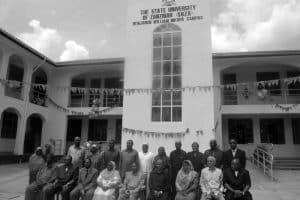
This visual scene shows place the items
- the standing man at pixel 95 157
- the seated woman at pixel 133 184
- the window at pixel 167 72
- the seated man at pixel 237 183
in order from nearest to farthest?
the seated man at pixel 237 183, the seated woman at pixel 133 184, the standing man at pixel 95 157, the window at pixel 167 72

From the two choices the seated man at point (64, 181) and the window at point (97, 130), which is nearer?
the seated man at point (64, 181)

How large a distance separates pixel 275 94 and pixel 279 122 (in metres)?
1.57

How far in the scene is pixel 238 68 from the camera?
15.2 metres

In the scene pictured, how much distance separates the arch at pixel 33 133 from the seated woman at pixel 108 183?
1194 centimetres

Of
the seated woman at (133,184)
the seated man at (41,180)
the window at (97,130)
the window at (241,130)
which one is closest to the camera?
the seated woman at (133,184)

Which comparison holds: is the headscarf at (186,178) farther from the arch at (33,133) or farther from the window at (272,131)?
the arch at (33,133)

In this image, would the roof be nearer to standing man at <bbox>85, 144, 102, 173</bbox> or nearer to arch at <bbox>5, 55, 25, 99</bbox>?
arch at <bbox>5, 55, 25, 99</bbox>

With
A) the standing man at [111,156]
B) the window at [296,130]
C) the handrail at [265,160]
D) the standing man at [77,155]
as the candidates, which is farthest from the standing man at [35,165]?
the window at [296,130]

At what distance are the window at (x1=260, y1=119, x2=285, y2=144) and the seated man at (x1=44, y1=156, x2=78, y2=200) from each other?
12073 millimetres

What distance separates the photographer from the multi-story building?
10609 millimetres

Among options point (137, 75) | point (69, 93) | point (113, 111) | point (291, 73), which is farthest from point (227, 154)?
point (69, 93)

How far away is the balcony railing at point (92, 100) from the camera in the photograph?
628 inches

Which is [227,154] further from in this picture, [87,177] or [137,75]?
[137,75]

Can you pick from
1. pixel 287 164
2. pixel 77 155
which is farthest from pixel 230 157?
pixel 287 164
